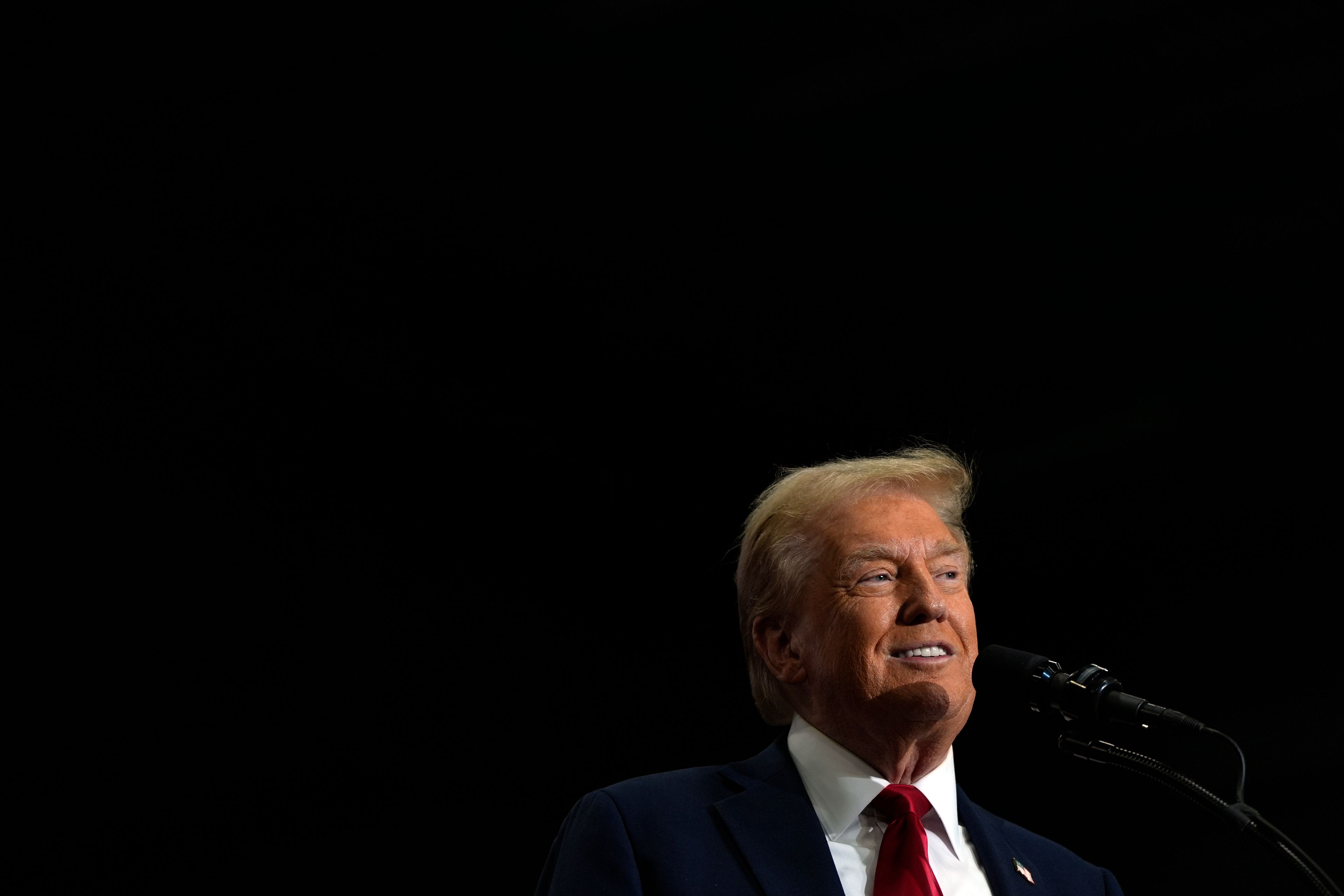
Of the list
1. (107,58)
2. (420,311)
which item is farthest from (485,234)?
(107,58)

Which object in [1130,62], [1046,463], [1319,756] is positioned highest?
[1130,62]

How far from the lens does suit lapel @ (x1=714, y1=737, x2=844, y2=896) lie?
207cm

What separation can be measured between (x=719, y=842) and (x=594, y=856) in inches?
8.3

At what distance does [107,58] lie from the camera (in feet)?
9.84

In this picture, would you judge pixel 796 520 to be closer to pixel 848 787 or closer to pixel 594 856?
pixel 848 787

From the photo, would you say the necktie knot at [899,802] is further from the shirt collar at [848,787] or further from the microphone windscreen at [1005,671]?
the microphone windscreen at [1005,671]

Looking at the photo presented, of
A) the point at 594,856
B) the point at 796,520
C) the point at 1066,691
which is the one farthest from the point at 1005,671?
the point at 594,856

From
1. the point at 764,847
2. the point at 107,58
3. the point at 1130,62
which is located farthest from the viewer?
the point at 1130,62

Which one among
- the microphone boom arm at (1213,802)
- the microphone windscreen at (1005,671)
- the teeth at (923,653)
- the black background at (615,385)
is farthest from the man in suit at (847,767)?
the black background at (615,385)

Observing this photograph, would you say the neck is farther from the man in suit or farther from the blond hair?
the blond hair

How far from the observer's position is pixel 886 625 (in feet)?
7.45

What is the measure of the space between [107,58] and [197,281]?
54 centimetres

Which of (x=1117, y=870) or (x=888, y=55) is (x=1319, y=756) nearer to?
(x=1117, y=870)

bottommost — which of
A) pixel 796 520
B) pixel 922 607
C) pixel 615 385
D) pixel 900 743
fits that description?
pixel 900 743
